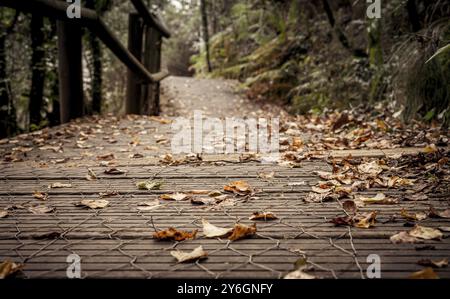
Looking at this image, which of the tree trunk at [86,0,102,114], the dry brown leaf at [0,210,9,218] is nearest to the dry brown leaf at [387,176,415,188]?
the dry brown leaf at [0,210,9,218]

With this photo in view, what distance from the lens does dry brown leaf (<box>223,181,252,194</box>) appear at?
215cm

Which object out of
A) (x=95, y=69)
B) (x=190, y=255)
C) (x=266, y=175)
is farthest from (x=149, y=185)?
(x=95, y=69)

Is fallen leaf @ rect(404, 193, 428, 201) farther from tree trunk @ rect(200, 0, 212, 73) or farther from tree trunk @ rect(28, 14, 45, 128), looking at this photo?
tree trunk @ rect(200, 0, 212, 73)

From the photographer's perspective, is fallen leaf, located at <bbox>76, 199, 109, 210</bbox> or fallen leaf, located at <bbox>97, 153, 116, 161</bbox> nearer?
fallen leaf, located at <bbox>76, 199, 109, 210</bbox>

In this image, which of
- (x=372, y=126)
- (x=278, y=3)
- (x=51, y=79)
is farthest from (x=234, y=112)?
(x=372, y=126)

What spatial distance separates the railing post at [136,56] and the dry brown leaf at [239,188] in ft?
13.9

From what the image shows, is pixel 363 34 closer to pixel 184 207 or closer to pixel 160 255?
pixel 184 207

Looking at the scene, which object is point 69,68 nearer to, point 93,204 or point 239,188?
point 93,204

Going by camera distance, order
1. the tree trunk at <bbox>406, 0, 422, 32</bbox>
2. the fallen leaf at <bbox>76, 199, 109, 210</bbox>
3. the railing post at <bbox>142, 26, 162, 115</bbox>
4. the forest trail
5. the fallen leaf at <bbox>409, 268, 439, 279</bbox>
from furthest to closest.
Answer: the railing post at <bbox>142, 26, 162, 115</bbox> < the tree trunk at <bbox>406, 0, 422, 32</bbox> < the fallen leaf at <bbox>76, 199, 109, 210</bbox> < the forest trail < the fallen leaf at <bbox>409, 268, 439, 279</bbox>

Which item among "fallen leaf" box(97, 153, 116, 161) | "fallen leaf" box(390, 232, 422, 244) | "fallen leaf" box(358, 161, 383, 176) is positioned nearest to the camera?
"fallen leaf" box(390, 232, 422, 244)

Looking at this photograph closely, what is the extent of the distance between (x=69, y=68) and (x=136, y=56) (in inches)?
60.8

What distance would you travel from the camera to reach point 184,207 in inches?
76.2

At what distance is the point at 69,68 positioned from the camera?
4602 mm

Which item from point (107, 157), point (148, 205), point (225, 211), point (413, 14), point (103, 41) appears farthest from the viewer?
point (413, 14)
